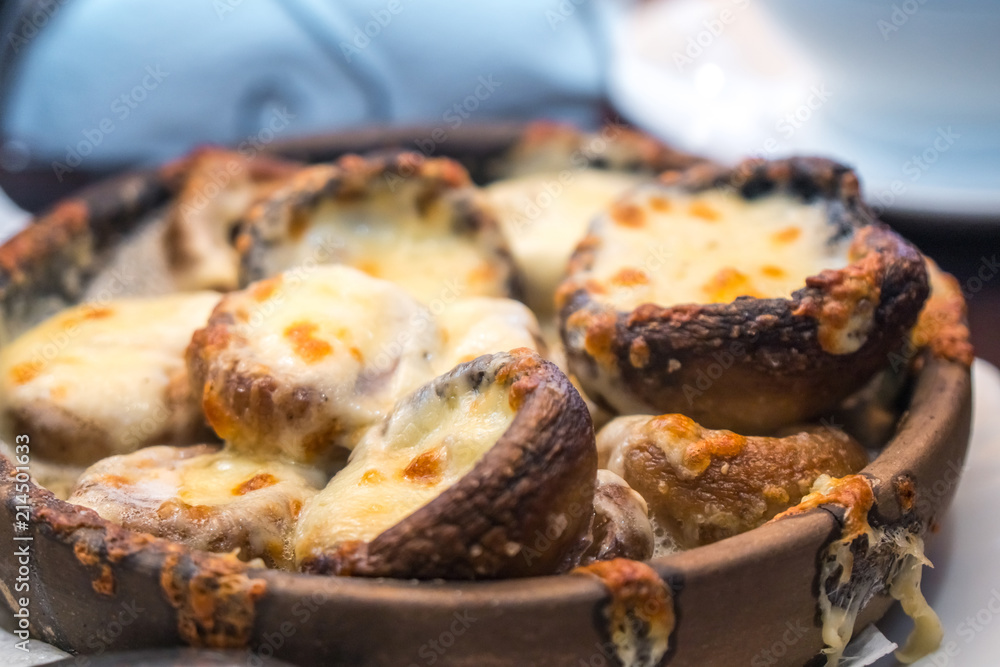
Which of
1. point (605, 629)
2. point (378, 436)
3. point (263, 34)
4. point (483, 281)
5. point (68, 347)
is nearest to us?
point (605, 629)

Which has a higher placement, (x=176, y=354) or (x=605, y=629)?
(x=176, y=354)

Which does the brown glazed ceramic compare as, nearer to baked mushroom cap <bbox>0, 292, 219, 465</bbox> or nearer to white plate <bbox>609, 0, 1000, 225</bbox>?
baked mushroom cap <bbox>0, 292, 219, 465</bbox>

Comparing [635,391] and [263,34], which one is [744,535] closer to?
[635,391]

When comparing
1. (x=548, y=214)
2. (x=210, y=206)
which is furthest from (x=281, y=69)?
(x=548, y=214)

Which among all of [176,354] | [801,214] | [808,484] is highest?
[801,214]

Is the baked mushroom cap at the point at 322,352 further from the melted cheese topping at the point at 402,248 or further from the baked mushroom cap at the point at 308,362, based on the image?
Result: the melted cheese topping at the point at 402,248

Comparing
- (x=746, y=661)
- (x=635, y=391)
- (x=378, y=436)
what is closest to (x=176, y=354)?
(x=378, y=436)

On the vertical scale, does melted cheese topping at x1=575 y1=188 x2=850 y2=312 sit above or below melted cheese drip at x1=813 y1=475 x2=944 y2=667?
above

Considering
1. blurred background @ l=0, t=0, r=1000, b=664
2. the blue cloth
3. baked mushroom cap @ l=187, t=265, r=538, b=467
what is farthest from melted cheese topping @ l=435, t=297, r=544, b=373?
the blue cloth
